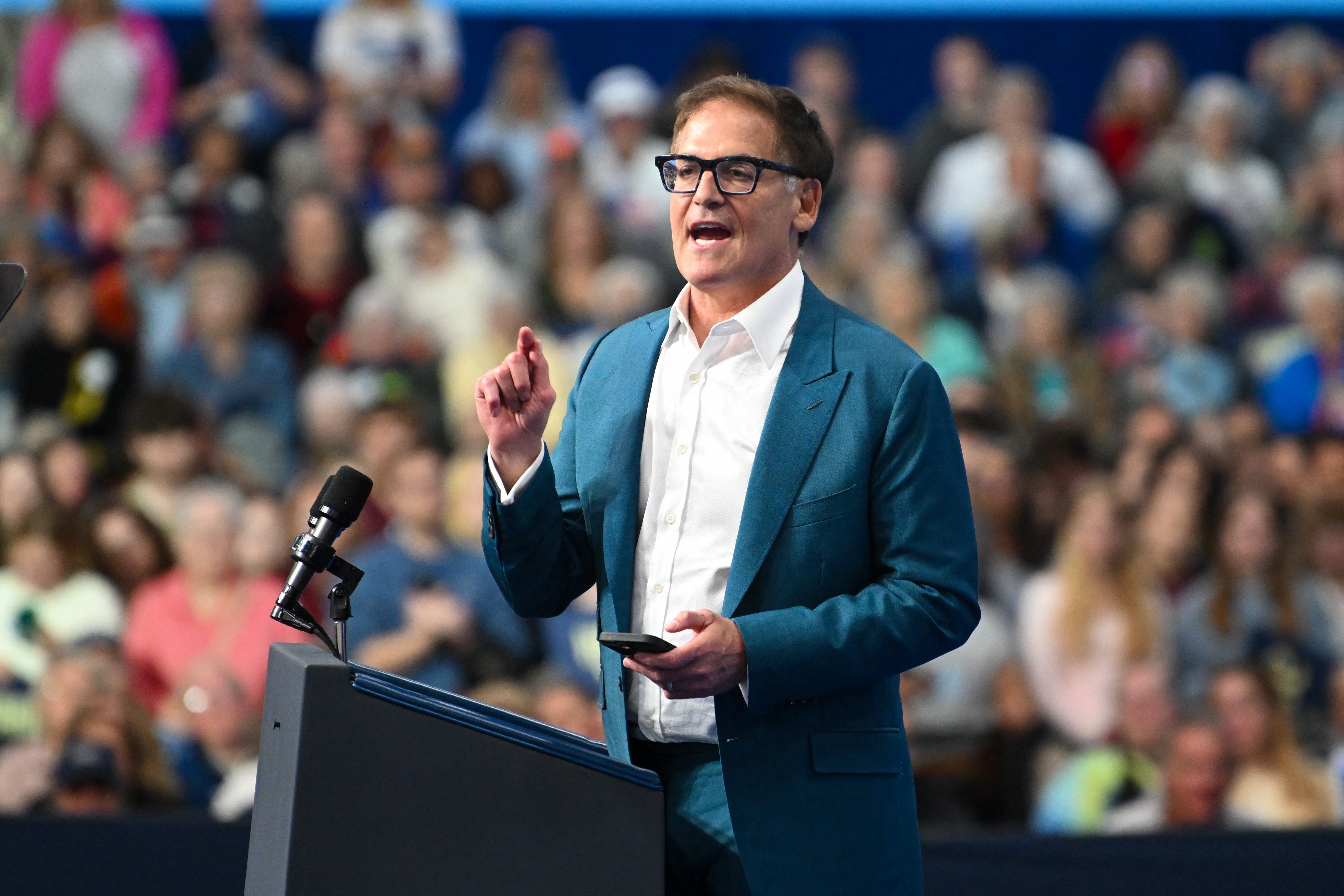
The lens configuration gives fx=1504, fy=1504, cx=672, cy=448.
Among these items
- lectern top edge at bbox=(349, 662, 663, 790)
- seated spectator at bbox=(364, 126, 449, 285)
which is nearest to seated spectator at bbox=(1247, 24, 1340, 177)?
seated spectator at bbox=(364, 126, 449, 285)

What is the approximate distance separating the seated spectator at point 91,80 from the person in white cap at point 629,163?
1.64 meters

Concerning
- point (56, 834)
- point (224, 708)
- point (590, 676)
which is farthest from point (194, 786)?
point (56, 834)

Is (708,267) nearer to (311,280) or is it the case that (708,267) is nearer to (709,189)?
(709,189)

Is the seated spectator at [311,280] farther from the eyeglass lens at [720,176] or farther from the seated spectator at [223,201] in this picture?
the eyeglass lens at [720,176]

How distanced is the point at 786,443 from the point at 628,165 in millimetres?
4211

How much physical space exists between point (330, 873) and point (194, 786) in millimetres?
3089

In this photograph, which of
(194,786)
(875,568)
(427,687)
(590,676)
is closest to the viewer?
(427,687)

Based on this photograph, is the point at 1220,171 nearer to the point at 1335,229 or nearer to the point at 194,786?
the point at 1335,229

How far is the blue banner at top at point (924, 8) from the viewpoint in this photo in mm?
6141

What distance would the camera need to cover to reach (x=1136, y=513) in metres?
5.02

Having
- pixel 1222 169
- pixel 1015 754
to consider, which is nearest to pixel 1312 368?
pixel 1222 169

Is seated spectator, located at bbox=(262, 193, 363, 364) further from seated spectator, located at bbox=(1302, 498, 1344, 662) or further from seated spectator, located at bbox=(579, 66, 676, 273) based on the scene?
seated spectator, located at bbox=(1302, 498, 1344, 662)

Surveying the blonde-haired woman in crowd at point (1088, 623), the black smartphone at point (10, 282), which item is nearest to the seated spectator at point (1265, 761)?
the blonde-haired woman in crowd at point (1088, 623)

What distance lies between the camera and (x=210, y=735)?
173 inches
